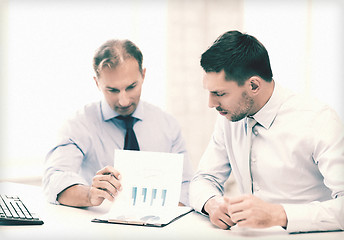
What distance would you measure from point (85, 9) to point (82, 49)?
319 mm

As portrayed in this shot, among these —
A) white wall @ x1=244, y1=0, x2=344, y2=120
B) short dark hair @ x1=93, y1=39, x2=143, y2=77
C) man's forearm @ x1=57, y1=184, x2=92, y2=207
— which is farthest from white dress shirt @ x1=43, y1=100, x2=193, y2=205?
white wall @ x1=244, y1=0, x2=344, y2=120

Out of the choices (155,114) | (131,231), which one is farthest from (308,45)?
(131,231)

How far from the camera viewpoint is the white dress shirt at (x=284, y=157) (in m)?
Result: 1.60

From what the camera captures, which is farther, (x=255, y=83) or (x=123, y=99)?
(x=123, y=99)

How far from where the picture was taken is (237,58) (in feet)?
5.61

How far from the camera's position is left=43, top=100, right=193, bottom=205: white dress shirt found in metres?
2.02

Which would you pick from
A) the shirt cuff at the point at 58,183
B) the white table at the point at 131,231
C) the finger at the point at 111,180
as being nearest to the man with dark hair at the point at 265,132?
the white table at the point at 131,231

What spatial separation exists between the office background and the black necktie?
28.4 inches

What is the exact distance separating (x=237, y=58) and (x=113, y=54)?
25.6 inches

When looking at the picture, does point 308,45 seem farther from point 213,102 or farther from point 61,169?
point 61,169

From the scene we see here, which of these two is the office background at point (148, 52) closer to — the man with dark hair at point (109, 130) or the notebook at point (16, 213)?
the man with dark hair at point (109, 130)

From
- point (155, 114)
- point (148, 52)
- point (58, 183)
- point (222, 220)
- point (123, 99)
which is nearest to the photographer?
point (222, 220)

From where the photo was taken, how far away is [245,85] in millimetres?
1734

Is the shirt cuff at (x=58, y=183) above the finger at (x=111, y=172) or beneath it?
beneath
